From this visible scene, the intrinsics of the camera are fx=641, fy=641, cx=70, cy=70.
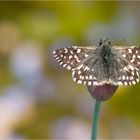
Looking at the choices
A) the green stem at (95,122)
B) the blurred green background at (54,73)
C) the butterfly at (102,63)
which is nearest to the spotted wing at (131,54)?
the butterfly at (102,63)

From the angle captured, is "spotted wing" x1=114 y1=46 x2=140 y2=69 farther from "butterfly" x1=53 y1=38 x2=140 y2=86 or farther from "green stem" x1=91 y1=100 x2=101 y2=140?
"green stem" x1=91 y1=100 x2=101 y2=140

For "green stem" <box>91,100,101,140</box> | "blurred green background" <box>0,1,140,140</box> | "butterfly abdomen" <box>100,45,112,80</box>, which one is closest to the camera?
"green stem" <box>91,100,101,140</box>

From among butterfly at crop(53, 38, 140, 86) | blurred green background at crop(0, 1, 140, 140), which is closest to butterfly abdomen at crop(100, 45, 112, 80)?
butterfly at crop(53, 38, 140, 86)

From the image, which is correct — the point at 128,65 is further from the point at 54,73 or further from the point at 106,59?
the point at 54,73

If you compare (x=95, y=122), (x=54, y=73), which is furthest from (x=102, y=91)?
(x=54, y=73)

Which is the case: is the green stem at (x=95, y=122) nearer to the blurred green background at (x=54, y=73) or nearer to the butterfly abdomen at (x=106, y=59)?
the butterfly abdomen at (x=106, y=59)

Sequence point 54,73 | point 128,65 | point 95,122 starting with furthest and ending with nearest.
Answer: point 54,73 < point 128,65 < point 95,122
